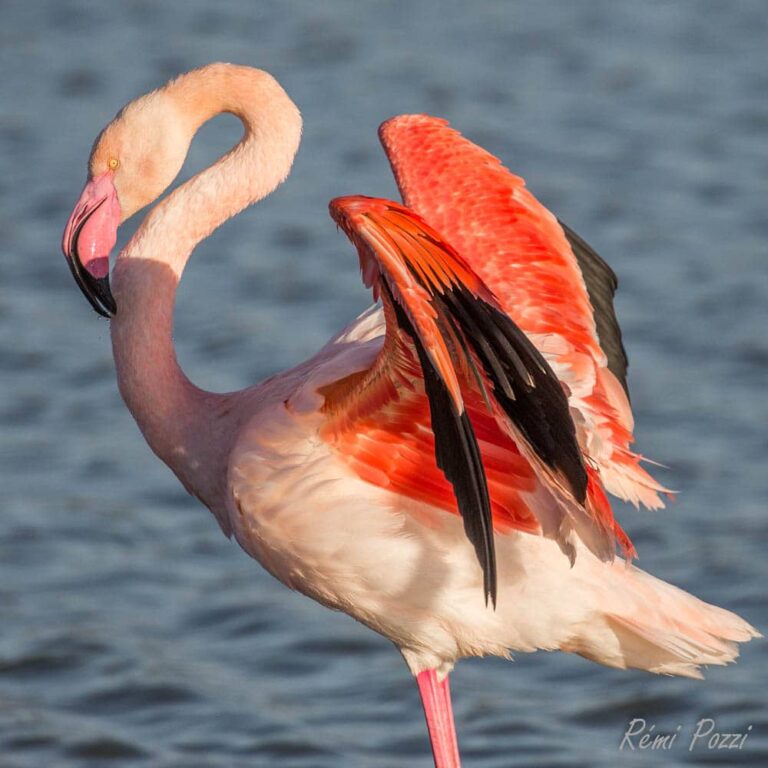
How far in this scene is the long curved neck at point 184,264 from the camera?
5.65 m

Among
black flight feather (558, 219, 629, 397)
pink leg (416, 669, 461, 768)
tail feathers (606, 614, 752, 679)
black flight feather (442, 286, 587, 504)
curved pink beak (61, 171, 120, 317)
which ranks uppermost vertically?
curved pink beak (61, 171, 120, 317)

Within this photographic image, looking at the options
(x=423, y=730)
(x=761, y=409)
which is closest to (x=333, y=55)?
(x=761, y=409)

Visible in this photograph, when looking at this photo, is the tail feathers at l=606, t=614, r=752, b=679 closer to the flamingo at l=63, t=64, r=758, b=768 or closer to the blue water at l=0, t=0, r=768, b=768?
the flamingo at l=63, t=64, r=758, b=768

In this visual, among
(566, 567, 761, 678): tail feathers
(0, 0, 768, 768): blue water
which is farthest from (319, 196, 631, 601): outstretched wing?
(0, 0, 768, 768): blue water

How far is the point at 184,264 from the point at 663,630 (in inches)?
70.8

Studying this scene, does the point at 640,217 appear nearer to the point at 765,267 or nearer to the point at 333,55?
the point at 765,267

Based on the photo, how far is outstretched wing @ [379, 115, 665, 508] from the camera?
5766 millimetres

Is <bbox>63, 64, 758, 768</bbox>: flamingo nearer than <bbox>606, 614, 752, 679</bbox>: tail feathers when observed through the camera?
Yes

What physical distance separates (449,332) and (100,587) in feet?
13.2

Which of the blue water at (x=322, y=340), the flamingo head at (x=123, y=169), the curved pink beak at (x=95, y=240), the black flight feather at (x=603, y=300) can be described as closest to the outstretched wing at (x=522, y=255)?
the black flight feather at (x=603, y=300)

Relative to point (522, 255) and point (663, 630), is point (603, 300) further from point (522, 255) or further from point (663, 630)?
point (663, 630)
